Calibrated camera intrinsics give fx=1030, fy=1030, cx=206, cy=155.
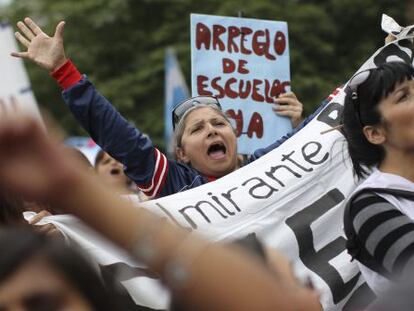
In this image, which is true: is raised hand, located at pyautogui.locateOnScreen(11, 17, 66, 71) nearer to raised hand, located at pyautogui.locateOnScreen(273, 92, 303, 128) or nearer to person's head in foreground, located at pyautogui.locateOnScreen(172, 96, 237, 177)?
person's head in foreground, located at pyautogui.locateOnScreen(172, 96, 237, 177)

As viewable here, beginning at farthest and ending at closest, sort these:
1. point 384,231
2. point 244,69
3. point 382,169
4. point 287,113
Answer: point 244,69 < point 287,113 < point 382,169 < point 384,231

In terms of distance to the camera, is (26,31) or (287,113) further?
(287,113)

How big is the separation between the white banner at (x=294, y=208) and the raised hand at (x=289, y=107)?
621mm

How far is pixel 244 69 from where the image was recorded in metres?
5.04

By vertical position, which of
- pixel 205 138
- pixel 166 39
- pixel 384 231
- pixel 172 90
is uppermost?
pixel 384 231

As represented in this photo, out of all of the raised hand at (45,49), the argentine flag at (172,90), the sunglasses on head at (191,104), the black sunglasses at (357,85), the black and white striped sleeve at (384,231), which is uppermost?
the black sunglasses at (357,85)

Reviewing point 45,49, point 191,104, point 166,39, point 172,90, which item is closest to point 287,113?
point 191,104

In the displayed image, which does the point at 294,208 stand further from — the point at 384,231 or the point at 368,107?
the point at 384,231

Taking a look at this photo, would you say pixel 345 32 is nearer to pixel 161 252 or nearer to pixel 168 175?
pixel 168 175

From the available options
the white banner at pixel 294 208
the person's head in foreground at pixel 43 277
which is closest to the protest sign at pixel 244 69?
the white banner at pixel 294 208

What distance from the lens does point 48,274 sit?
4.99ft

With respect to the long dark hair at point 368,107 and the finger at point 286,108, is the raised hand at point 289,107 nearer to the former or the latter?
the finger at point 286,108

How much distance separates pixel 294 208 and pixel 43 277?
2.43 m

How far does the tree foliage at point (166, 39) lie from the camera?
17.0 metres
